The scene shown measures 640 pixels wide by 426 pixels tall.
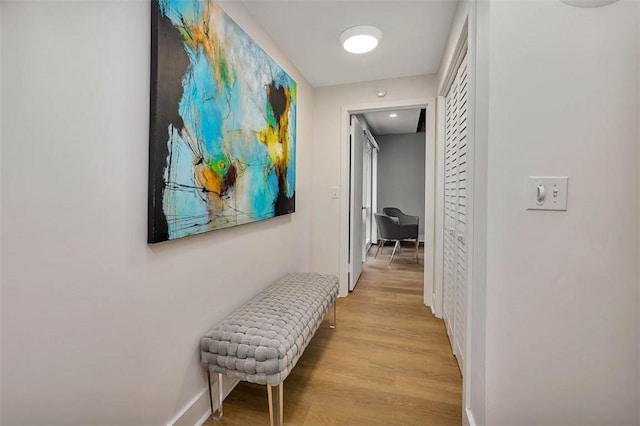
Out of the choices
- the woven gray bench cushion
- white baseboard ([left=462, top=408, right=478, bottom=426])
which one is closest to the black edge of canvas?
the woven gray bench cushion

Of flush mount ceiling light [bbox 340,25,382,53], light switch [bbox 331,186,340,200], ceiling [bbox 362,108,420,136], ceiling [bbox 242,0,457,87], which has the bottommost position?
light switch [bbox 331,186,340,200]

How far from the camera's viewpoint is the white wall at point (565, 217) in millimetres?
935

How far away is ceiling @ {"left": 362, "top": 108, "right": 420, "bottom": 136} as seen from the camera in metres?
4.49

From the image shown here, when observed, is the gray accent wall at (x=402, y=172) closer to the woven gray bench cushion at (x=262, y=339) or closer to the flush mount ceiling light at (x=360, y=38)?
the flush mount ceiling light at (x=360, y=38)

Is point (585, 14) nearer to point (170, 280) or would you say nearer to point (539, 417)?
point (539, 417)

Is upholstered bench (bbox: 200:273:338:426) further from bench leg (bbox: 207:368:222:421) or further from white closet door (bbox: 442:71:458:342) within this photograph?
white closet door (bbox: 442:71:458:342)

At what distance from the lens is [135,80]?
1018mm

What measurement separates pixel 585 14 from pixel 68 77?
1.62m

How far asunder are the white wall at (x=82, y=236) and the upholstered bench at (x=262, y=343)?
0.16 m

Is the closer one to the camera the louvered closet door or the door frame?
the louvered closet door

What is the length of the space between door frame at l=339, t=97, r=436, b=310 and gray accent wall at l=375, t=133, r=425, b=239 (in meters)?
3.45

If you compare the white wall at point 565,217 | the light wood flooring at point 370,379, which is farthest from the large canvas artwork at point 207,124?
the white wall at point 565,217

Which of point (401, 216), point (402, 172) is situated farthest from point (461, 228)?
point (402, 172)

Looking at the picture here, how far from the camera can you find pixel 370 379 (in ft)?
5.59
